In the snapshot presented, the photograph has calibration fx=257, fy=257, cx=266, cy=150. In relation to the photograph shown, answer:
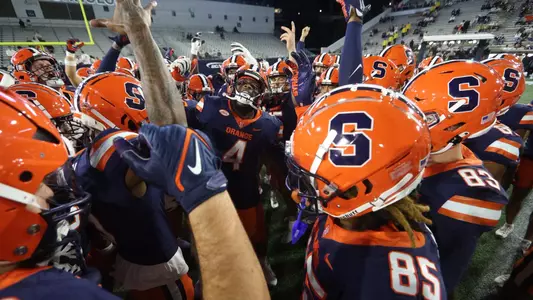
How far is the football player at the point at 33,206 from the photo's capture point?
97 centimetres

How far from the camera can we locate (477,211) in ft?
5.89

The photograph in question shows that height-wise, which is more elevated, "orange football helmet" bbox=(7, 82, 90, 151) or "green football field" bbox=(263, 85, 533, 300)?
"orange football helmet" bbox=(7, 82, 90, 151)

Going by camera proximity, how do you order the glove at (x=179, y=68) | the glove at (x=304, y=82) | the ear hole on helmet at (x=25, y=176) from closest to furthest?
the ear hole on helmet at (x=25, y=176), the glove at (x=304, y=82), the glove at (x=179, y=68)

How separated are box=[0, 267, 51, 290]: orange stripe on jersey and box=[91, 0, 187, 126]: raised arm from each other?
786 millimetres

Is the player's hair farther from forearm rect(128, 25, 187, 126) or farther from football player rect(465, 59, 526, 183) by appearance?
football player rect(465, 59, 526, 183)

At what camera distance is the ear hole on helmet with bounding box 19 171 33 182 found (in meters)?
1.03

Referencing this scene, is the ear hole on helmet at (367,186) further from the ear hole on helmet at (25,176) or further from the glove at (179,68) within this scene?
the glove at (179,68)

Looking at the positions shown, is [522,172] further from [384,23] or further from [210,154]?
[384,23]

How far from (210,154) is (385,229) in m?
1.04

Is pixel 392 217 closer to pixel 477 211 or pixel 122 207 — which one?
pixel 477 211

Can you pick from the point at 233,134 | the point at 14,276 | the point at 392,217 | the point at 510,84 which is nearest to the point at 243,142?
the point at 233,134

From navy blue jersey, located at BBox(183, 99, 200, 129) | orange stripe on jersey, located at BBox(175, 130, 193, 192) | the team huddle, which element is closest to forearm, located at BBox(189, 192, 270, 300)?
the team huddle

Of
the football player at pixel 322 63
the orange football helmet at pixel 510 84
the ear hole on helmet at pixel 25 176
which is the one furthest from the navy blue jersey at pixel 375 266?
the football player at pixel 322 63

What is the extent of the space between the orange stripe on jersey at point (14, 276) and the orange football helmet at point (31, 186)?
0.16 ft
